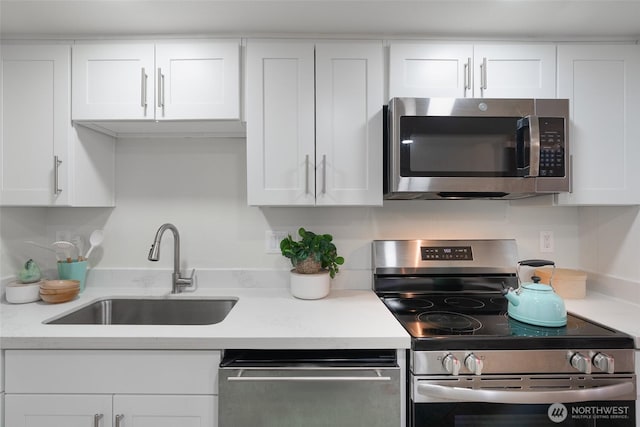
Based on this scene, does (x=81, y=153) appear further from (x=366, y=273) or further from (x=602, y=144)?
(x=602, y=144)

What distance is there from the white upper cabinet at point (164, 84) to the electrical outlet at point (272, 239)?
0.64 m

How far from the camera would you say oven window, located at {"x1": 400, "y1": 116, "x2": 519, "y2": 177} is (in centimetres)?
144

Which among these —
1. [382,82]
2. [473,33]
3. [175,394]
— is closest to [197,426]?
[175,394]

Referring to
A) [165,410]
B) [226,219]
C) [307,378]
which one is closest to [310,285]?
[307,378]

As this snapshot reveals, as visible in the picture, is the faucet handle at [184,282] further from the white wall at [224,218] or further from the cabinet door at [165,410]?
the cabinet door at [165,410]

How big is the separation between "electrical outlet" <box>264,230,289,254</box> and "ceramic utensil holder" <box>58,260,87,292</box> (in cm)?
Answer: 94

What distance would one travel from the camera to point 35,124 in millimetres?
1521

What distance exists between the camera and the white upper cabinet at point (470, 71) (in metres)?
1.52

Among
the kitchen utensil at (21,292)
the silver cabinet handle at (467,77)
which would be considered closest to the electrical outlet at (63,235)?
the kitchen utensil at (21,292)

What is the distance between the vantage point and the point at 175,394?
3.82 ft

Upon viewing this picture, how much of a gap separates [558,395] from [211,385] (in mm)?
1188

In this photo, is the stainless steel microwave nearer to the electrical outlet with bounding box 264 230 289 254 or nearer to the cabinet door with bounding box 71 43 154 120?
the electrical outlet with bounding box 264 230 289 254

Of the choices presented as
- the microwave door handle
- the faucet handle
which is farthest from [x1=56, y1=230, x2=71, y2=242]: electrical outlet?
the microwave door handle

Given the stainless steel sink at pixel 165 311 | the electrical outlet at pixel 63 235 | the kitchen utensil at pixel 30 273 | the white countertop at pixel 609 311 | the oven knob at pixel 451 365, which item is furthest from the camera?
the electrical outlet at pixel 63 235
